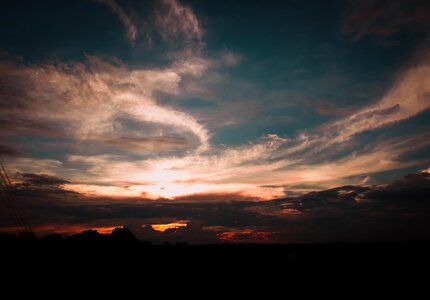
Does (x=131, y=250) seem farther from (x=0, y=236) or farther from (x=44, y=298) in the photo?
(x=44, y=298)

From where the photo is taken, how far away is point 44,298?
115 feet

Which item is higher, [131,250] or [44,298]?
[131,250]

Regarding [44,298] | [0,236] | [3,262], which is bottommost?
[44,298]

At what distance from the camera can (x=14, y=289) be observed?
37.0 meters

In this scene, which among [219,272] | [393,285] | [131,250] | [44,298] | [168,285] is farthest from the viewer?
[131,250]

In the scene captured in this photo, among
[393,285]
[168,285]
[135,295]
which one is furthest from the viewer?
[393,285]

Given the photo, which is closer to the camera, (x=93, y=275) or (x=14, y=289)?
(x=14, y=289)

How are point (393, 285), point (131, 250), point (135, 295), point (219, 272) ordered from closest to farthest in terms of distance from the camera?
point (135, 295) < point (393, 285) < point (219, 272) < point (131, 250)

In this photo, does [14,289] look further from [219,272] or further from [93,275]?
[219,272]

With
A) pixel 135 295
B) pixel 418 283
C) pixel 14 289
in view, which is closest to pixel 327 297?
pixel 418 283

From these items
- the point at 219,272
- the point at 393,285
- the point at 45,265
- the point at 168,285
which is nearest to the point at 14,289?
the point at 45,265

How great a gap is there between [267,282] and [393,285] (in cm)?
1800

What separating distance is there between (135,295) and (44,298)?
31.6 ft

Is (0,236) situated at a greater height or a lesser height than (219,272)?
greater
